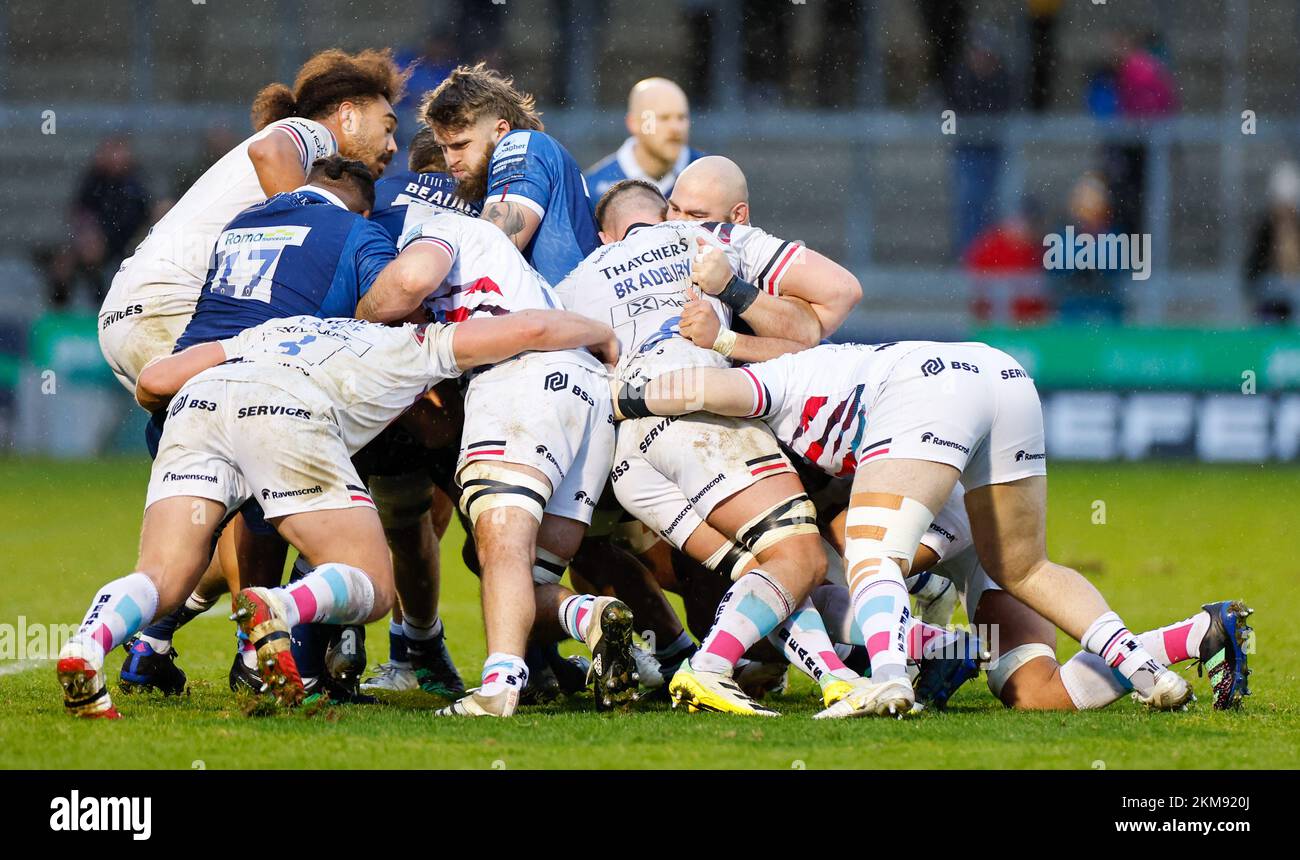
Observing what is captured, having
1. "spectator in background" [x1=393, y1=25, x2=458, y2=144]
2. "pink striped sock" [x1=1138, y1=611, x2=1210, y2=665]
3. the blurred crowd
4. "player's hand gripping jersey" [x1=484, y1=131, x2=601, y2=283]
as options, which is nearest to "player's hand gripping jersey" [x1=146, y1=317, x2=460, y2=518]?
"player's hand gripping jersey" [x1=484, y1=131, x2=601, y2=283]

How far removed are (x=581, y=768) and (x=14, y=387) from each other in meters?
13.7

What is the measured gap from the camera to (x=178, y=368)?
593cm

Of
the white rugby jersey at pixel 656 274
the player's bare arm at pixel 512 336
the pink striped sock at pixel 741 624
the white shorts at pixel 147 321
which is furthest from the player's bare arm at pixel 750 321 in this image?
the white shorts at pixel 147 321

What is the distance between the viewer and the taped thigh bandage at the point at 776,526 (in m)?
5.80

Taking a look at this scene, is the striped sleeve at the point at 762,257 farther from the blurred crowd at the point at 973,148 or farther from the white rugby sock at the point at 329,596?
the blurred crowd at the point at 973,148

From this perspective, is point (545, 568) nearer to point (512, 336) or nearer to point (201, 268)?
point (512, 336)

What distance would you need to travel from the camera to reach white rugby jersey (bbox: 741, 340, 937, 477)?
5.83m

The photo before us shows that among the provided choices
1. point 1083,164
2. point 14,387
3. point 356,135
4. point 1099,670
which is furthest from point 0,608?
point 1083,164

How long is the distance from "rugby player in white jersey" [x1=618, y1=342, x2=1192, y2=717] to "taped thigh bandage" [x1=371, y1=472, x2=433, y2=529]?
1.10 metres

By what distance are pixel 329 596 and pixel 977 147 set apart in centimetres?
1369

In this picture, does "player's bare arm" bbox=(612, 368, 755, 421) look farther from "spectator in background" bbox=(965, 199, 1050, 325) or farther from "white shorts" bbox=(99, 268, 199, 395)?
"spectator in background" bbox=(965, 199, 1050, 325)

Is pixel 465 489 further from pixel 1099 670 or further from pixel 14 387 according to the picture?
pixel 14 387

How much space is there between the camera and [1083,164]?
19.0 meters

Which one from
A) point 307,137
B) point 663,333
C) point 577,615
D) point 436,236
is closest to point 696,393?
point 663,333
